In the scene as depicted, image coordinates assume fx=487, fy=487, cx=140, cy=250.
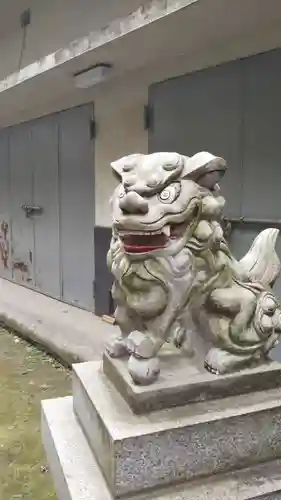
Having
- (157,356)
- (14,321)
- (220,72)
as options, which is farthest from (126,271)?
(14,321)

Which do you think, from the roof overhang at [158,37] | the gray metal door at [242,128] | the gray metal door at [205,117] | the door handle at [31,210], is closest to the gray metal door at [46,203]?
the door handle at [31,210]

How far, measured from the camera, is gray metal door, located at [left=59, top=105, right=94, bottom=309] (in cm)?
358

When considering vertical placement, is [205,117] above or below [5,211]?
above

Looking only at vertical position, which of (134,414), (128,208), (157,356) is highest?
(128,208)

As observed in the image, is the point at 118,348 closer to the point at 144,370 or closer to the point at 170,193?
the point at 144,370

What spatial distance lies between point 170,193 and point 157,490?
709 millimetres

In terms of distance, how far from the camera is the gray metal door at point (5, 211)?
16.2 ft

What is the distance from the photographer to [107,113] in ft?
11.0

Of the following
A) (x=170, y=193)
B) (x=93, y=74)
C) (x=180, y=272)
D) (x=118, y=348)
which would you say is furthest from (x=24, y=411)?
(x=93, y=74)

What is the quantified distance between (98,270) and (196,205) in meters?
2.39

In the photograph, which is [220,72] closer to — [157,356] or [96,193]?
[96,193]

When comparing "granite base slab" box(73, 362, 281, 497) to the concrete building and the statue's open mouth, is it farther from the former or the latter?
the concrete building

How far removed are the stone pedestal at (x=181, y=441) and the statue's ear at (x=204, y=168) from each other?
1.65 ft

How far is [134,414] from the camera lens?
1217 millimetres
